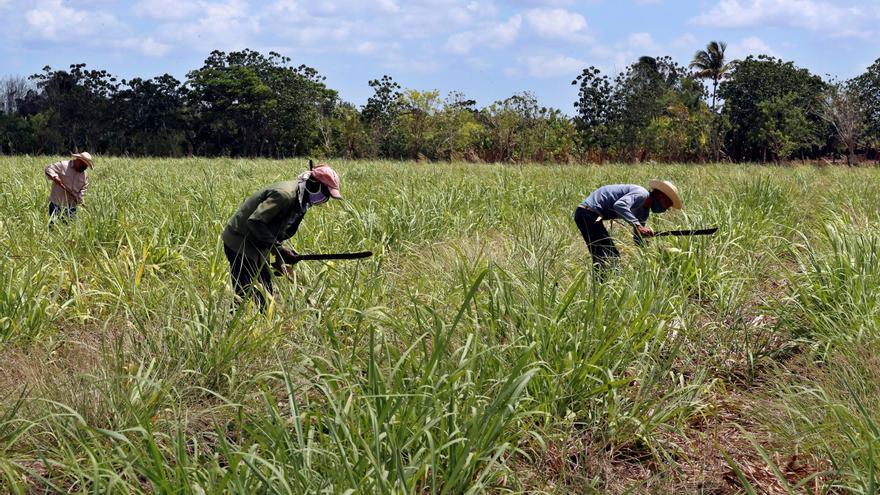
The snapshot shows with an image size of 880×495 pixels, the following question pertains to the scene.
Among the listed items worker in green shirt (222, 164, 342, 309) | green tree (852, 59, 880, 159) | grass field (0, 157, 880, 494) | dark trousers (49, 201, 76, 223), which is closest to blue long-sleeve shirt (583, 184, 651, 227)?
grass field (0, 157, 880, 494)

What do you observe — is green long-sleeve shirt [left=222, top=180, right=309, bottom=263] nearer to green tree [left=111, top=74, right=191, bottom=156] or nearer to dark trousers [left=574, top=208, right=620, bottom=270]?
dark trousers [left=574, top=208, right=620, bottom=270]

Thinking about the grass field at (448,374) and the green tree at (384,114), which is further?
the green tree at (384,114)

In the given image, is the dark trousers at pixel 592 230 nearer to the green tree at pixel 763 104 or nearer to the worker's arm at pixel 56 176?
the worker's arm at pixel 56 176

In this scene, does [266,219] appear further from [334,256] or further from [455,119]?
[455,119]

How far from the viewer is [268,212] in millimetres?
4910

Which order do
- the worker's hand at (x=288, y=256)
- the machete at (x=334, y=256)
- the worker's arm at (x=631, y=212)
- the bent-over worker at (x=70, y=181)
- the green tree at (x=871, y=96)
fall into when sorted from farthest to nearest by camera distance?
1. the green tree at (x=871, y=96)
2. the bent-over worker at (x=70, y=181)
3. the worker's arm at (x=631, y=212)
4. the worker's hand at (x=288, y=256)
5. the machete at (x=334, y=256)

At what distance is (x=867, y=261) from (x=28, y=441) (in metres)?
4.51

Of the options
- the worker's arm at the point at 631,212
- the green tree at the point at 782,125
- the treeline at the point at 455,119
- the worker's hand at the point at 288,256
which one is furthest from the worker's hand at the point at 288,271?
the green tree at the point at 782,125

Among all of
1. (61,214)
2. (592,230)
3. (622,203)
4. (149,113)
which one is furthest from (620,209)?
(149,113)

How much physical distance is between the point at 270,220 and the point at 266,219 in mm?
106

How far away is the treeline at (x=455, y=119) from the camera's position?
35.9 meters

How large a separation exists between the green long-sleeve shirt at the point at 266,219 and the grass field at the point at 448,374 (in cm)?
32

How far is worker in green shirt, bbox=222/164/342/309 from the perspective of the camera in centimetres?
490

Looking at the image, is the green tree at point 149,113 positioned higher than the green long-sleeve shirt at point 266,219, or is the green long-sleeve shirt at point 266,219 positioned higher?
the green tree at point 149,113
